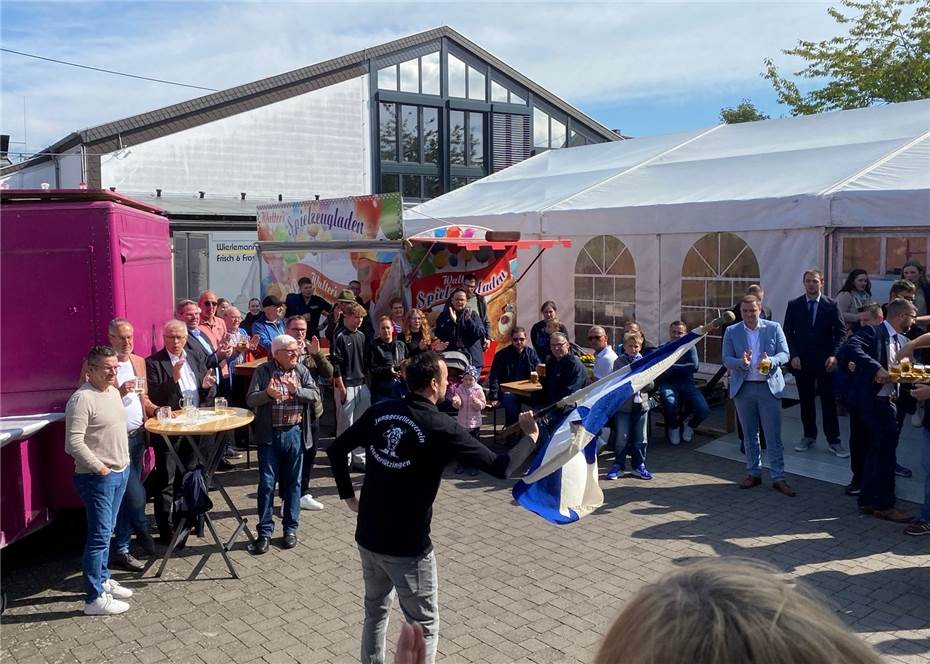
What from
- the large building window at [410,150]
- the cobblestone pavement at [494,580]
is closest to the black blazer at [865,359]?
the cobblestone pavement at [494,580]

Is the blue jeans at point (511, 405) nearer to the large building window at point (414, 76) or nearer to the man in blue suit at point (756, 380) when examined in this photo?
the man in blue suit at point (756, 380)

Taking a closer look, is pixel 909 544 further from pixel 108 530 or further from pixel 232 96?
pixel 232 96

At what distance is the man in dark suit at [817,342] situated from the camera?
346 inches

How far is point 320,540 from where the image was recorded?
674 cm

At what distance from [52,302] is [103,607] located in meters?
2.31

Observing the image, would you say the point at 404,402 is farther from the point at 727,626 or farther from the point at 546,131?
the point at 546,131

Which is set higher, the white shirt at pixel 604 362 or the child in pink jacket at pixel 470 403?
the white shirt at pixel 604 362

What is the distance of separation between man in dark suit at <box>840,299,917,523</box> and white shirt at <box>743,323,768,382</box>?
771 mm

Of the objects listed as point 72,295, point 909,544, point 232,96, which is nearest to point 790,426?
point 909,544

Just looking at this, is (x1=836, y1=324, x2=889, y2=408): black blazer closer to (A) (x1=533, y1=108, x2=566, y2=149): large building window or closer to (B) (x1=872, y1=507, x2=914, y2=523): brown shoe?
(B) (x1=872, y1=507, x2=914, y2=523): brown shoe

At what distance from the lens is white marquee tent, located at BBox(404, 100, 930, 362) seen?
9.95 m

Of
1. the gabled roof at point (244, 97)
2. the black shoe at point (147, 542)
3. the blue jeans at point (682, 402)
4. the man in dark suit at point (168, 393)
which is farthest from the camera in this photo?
the gabled roof at point (244, 97)

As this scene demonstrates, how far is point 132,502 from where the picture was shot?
5.96 meters

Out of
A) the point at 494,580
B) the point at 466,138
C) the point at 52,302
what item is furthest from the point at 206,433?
the point at 466,138
